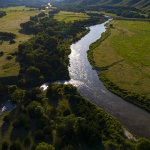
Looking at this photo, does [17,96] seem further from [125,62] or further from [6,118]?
[125,62]

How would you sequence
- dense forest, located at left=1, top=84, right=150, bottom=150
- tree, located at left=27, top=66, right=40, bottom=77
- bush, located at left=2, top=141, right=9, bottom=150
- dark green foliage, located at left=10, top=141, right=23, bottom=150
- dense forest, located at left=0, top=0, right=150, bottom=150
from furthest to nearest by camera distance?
tree, located at left=27, top=66, right=40, bottom=77, dense forest, located at left=0, top=0, right=150, bottom=150, dense forest, located at left=1, top=84, right=150, bottom=150, bush, located at left=2, top=141, right=9, bottom=150, dark green foliage, located at left=10, top=141, right=23, bottom=150

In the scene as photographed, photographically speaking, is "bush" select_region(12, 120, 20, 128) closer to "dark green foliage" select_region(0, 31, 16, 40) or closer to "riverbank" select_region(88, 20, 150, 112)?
"riverbank" select_region(88, 20, 150, 112)

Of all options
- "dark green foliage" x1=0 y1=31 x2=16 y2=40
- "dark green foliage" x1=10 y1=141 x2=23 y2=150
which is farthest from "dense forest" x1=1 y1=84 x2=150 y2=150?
"dark green foliage" x1=0 y1=31 x2=16 y2=40

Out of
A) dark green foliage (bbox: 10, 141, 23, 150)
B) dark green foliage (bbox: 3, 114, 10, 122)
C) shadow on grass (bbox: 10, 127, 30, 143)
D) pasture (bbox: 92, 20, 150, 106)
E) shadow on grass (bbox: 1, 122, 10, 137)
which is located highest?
dark green foliage (bbox: 10, 141, 23, 150)

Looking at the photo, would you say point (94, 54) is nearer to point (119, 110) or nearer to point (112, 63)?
point (112, 63)

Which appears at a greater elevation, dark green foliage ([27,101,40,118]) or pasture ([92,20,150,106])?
dark green foliage ([27,101,40,118])

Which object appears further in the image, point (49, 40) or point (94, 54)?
point (49, 40)

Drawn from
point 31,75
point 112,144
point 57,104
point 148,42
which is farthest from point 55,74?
point 148,42
